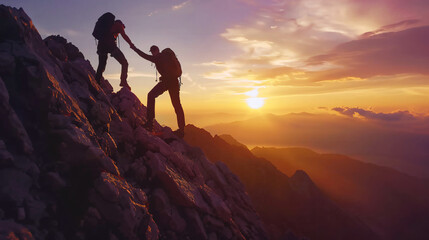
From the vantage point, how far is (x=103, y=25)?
14.7 meters

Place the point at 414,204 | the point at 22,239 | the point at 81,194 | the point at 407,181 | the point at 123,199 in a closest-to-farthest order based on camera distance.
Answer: the point at 22,239 < the point at 81,194 < the point at 123,199 < the point at 414,204 < the point at 407,181

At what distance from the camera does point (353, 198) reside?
131 meters

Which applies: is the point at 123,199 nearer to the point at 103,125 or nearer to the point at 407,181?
the point at 103,125

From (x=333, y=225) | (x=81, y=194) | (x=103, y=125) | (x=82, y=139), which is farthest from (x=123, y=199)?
(x=333, y=225)

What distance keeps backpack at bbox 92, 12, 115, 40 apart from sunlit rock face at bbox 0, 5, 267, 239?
210 centimetres

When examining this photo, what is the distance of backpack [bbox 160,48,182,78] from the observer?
51.2 ft

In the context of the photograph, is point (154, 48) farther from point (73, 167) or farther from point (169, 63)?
point (73, 167)

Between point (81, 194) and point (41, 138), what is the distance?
2288 mm

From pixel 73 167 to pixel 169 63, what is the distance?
8.79 meters

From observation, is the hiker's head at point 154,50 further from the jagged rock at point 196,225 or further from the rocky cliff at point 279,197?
the rocky cliff at point 279,197

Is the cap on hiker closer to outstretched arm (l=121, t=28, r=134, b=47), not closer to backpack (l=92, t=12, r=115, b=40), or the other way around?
outstretched arm (l=121, t=28, r=134, b=47)

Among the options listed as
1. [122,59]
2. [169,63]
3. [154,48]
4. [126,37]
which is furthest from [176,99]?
[126,37]

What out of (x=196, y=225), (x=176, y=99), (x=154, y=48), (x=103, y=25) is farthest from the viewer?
(x=176, y=99)

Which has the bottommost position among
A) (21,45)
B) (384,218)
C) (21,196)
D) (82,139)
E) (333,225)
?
(384,218)
